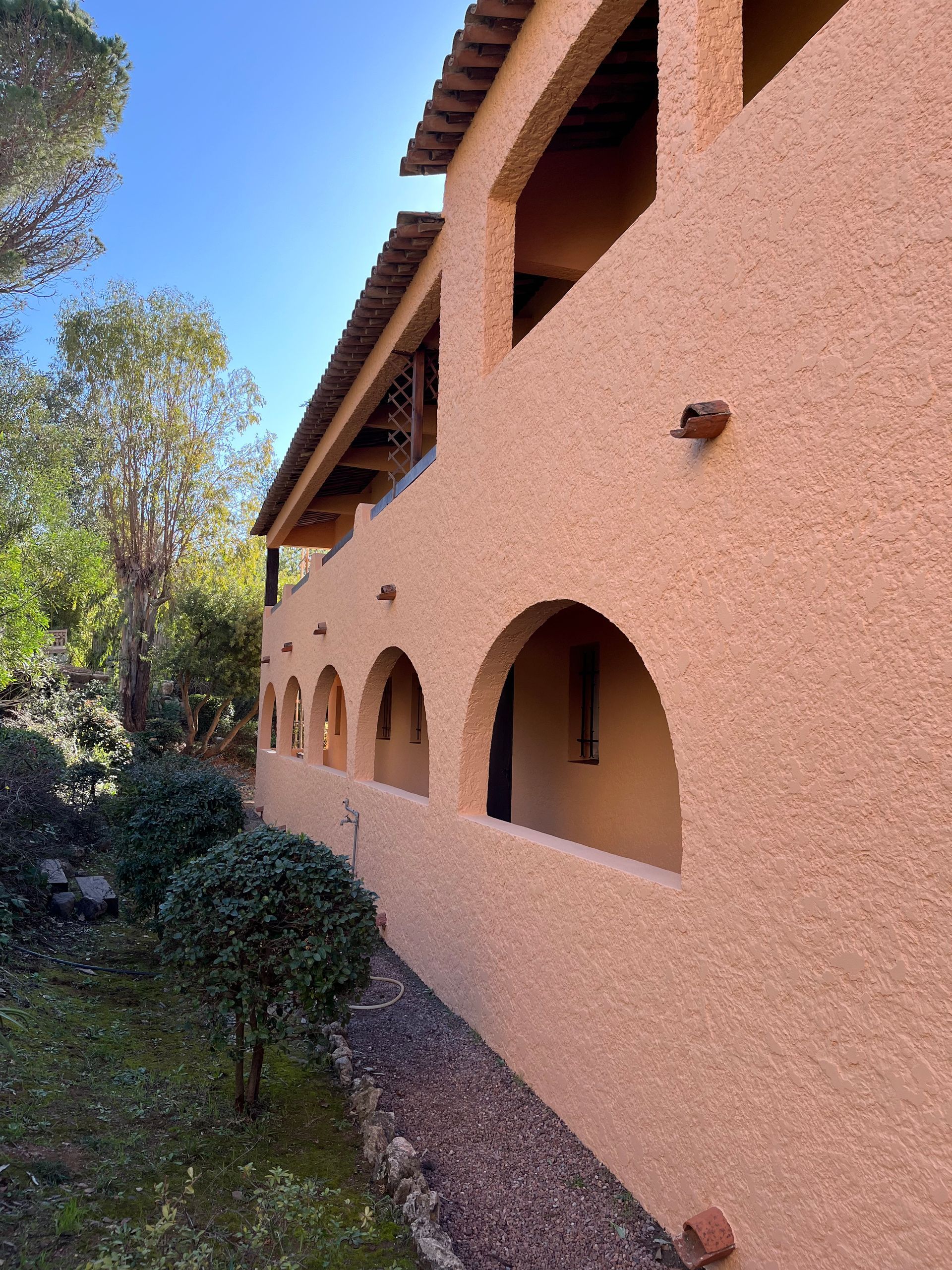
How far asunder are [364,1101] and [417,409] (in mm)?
5667

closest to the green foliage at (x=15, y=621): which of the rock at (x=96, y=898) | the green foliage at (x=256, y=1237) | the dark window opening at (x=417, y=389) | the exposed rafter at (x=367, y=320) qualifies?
the exposed rafter at (x=367, y=320)

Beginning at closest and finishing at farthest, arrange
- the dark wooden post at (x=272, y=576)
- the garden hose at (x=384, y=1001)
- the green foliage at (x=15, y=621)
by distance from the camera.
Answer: the garden hose at (x=384, y=1001) < the green foliage at (x=15, y=621) < the dark wooden post at (x=272, y=576)

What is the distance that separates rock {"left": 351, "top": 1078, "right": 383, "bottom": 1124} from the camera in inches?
160

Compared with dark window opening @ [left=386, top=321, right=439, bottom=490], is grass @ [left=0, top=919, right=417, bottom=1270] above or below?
below

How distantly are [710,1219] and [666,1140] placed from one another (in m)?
0.36

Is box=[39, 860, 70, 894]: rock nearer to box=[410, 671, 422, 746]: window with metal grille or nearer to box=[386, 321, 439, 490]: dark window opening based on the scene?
box=[410, 671, 422, 746]: window with metal grille

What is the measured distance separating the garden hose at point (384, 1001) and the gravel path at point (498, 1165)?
387mm

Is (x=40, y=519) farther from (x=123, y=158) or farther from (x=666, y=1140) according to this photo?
(x=666, y=1140)

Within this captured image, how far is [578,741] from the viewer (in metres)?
7.52

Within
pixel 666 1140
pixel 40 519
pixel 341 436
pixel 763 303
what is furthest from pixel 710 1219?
pixel 40 519

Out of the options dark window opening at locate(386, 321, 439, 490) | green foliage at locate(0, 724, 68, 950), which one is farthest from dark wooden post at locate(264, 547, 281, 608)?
dark window opening at locate(386, 321, 439, 490)

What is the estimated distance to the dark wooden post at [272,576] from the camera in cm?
1720

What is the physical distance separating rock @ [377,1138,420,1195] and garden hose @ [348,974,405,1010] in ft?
5.51

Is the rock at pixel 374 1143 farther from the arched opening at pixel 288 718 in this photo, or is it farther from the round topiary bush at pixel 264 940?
the arched opening at pixel 288 718
